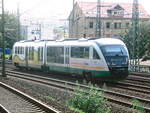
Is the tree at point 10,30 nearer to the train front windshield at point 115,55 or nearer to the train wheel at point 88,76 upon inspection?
the train wheel at point 88,76

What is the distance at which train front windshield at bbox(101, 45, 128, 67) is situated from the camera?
2069 centimetres

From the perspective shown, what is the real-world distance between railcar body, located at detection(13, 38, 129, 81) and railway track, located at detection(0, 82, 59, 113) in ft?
19.8

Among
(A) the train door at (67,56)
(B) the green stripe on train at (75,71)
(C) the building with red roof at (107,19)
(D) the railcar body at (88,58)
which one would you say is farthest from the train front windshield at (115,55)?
(C) the building with red roof at (107,19)

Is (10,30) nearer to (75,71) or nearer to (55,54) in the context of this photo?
(55,54)

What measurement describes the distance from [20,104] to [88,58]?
9.26m

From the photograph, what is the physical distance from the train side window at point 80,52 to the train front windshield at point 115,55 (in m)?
1.58

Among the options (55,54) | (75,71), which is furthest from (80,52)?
(55,54)

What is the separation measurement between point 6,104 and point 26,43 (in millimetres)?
21040

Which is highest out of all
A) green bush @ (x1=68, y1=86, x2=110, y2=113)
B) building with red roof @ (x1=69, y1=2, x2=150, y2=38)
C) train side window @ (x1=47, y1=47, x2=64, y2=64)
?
building with red roof @ (x1=69, y1=2, x2=150, y2=38)

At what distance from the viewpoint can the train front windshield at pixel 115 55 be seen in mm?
20688

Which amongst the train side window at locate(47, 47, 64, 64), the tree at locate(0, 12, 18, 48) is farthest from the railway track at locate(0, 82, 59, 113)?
the tree at locate(0, 12, 18, 48)

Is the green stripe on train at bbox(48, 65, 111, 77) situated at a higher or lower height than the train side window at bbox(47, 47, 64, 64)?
lower

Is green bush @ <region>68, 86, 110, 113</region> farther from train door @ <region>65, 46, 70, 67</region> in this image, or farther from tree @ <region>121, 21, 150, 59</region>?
tree @ <region>121, 21, 150, 59</region>

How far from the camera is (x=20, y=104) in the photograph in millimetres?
13273
